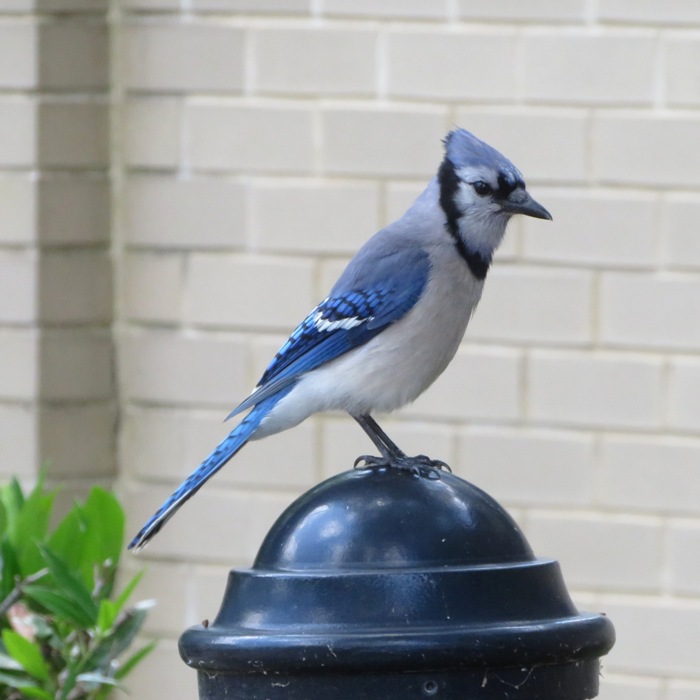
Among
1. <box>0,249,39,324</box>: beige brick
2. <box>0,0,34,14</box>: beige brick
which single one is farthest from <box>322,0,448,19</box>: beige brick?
<box>0,249,39,324</box>: beige brick

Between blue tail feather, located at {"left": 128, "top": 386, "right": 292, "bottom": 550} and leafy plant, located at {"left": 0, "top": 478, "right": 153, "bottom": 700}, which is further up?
blue tail feather, located at {"left": 128, "top": 386, "right": 292, "bottom": 550}

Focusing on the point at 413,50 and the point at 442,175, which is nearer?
the point at 442,175

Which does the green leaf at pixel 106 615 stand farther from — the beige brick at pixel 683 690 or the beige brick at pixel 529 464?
the beige brick at pixel 683 690

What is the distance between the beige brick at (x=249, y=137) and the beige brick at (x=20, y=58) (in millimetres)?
451

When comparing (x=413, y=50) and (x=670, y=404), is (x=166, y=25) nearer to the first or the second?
(x=413, y=50)

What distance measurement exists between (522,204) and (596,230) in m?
1.05

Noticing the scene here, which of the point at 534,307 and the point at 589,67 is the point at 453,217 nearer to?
the point at 534,307

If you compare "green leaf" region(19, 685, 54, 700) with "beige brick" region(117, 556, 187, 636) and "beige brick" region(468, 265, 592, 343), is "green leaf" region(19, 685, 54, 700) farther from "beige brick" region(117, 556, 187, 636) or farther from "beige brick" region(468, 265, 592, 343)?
"beige brick" region(468, 265, 592, 343)

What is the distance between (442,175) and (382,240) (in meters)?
0.18

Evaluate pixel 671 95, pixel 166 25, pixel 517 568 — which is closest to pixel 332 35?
pixel 166 25

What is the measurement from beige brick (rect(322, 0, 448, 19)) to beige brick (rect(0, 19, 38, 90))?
82 centimetres

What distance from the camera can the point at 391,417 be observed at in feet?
12.5

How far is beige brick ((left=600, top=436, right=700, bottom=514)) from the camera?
144 inches

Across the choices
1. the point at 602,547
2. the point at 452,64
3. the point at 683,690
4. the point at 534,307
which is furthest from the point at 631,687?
the point at 452,64
